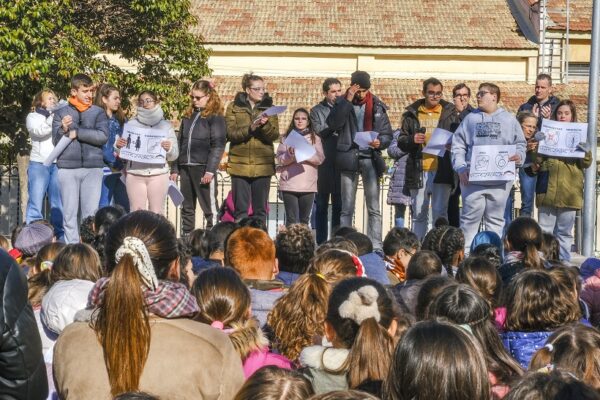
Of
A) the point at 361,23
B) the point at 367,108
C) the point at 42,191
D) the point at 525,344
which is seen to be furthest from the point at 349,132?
the point at 361,23

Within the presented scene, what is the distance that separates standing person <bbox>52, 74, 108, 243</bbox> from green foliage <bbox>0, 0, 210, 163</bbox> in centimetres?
929

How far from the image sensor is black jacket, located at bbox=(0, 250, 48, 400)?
158 inches

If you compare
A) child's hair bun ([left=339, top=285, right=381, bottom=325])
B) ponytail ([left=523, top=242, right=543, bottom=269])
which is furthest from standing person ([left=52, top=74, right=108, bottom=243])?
child's hair bun ([left=339, top=285, right=381, bottom=325])

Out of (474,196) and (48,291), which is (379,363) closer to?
(48,291)

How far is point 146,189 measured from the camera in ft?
38.7

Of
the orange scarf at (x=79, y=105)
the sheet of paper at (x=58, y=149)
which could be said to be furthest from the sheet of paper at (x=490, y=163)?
the sheet of paper at (x=58, y=149)

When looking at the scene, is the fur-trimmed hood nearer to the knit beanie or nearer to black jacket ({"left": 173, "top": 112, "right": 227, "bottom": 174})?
the knit beanie

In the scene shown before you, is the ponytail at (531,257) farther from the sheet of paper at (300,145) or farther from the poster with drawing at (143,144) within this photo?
the poster with drawing at (143,144)

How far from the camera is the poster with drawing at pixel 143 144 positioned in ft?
37.7

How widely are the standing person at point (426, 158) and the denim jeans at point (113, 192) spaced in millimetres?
3412

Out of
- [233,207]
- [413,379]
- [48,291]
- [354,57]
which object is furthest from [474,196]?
[354,57]

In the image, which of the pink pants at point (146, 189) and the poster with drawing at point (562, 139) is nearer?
the poster with drawing at point (562, 139)

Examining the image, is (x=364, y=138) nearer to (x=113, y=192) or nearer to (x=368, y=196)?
(x=368, y=196)

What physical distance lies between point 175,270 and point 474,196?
291 inches
